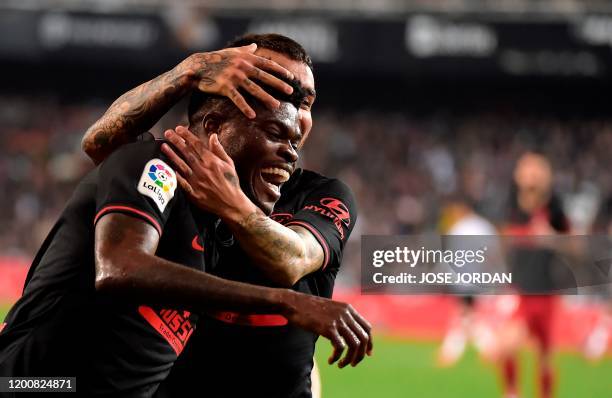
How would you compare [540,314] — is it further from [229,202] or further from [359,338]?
[359,338]

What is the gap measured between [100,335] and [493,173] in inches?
676

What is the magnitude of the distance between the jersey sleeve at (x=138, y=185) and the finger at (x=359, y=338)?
57cm

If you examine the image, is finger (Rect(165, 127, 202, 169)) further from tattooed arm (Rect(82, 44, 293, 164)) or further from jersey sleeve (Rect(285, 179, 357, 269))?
jersey sleeve (Rect(285, 179, 357, 269))

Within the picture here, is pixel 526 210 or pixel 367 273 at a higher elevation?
pixel 526 210

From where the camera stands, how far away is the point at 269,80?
9.01ft

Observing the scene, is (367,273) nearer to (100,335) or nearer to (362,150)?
(100,335)

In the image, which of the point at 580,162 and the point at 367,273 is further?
the point at 580,162

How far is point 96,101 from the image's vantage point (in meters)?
22.8

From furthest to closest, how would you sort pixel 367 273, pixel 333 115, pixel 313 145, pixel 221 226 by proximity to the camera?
pixel 333 115 < pixel 313 145 < pixel 367 273 < pixel 221 226

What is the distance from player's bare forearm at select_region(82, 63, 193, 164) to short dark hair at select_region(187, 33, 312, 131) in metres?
0.07

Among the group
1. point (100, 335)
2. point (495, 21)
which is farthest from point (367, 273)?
point (495, 21)

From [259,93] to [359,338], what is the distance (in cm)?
83

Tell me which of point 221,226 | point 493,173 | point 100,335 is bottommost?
point 100,335

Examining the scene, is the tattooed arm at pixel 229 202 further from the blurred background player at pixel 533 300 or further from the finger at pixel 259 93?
the blurred background player at pixel 533 300
